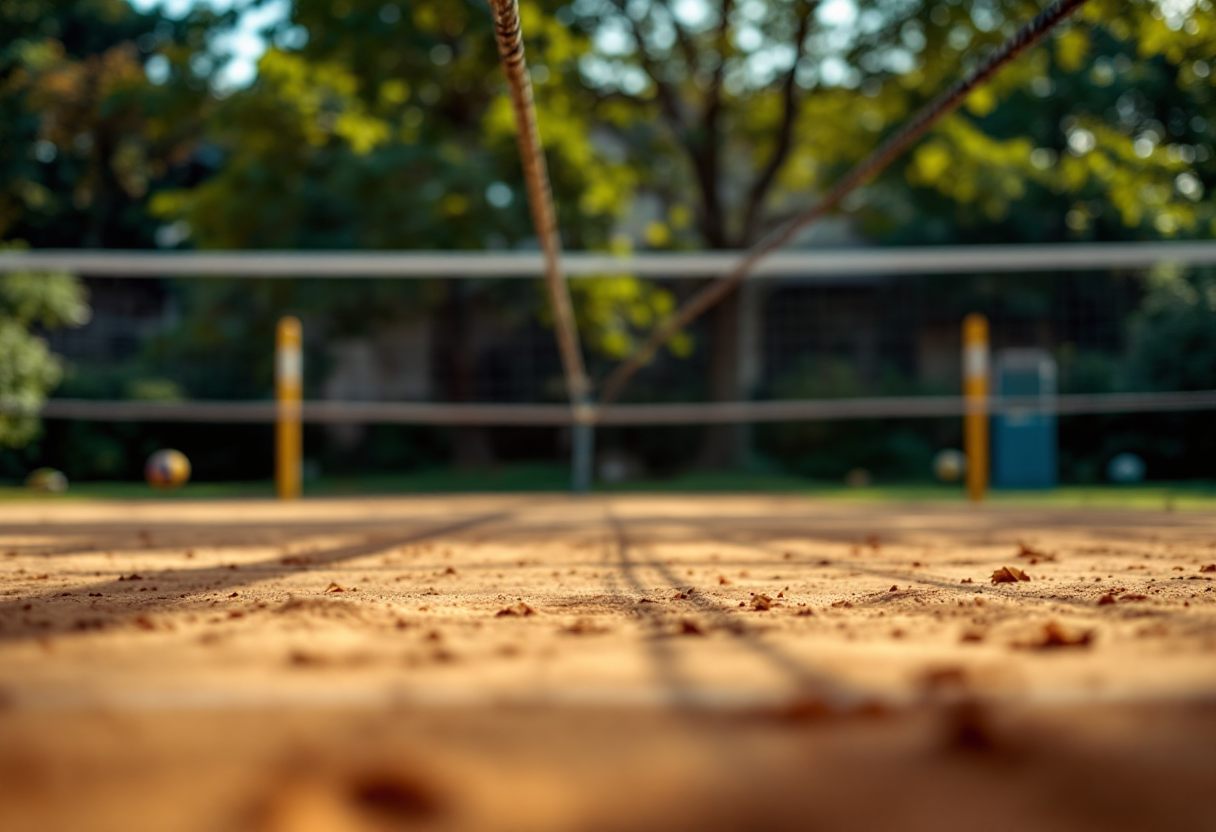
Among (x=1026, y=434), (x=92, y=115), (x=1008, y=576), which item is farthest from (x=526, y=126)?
(x=92, y=115)

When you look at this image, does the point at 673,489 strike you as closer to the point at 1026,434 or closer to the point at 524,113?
the point at 1026,434

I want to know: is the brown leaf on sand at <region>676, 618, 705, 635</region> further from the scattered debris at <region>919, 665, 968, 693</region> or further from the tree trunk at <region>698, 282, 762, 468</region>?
the tree trunk at <region>698, 282, 762, 468</region>

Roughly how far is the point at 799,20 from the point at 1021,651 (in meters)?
11.3

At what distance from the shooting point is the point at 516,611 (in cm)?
184

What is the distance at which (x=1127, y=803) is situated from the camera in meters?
0.90

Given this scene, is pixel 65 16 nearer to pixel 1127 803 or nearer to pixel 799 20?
pixel 799 20

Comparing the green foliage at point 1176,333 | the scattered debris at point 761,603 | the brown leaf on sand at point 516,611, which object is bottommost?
the scattered debris at point 761,603

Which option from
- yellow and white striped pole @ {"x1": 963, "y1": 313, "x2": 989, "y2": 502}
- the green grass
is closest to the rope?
yellow and white striped pole @ {"x1": 963, "y1": 313, "x2": 989, "y2": 502}

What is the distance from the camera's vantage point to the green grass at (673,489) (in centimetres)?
792

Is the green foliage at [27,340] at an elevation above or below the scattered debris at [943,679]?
above

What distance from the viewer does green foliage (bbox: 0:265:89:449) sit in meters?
10.4

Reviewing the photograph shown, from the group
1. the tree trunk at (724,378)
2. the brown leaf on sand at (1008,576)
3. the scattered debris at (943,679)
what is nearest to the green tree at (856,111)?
the tree trunk at (724,378)

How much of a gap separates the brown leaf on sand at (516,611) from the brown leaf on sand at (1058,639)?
2.71ft

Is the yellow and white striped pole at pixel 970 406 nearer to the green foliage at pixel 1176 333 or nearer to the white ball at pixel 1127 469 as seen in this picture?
the green foliage at pixel 1176 333
